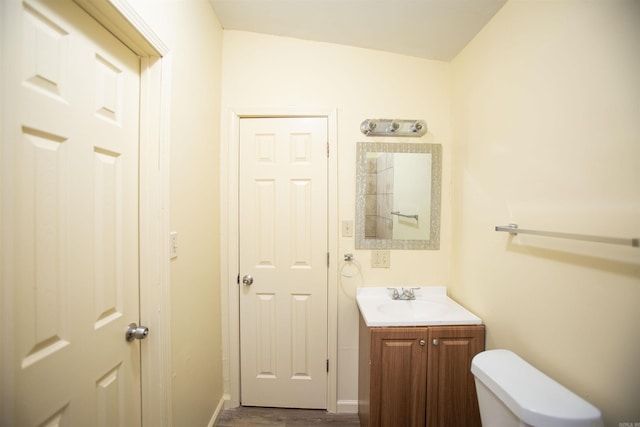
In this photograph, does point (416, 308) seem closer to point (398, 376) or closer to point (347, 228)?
point (398, 376)

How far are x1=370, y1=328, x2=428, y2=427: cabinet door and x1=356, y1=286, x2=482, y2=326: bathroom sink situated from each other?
0.26 feet

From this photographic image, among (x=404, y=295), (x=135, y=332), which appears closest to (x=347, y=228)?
(x=404, y=295)

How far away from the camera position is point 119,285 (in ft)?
2.75

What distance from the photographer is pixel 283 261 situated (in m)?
1.57

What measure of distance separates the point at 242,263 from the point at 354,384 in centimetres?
118

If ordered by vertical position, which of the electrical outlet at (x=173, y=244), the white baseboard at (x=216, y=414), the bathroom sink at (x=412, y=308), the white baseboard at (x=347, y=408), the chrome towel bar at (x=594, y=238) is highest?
the chrome towel bar at (x=594, y=238)

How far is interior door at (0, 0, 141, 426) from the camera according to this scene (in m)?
0.55

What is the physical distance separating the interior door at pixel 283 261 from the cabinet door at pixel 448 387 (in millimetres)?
683

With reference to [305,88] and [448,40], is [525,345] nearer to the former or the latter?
[448,40]

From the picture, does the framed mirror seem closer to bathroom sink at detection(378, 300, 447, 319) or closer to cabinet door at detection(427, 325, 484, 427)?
bathroom sink at detection(378, 300, 447, 319)

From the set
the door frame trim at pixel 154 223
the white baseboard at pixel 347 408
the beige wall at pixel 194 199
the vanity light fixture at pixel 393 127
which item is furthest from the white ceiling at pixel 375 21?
the white baseboard at pixel 347 408

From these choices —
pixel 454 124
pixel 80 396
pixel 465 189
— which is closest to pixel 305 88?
pixel 454 124

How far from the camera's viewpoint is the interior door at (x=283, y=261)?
1557mm

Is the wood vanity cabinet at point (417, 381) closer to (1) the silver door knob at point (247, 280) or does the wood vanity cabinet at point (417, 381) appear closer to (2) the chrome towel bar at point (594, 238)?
(2) the chrome towel bar at point (594, 238)
